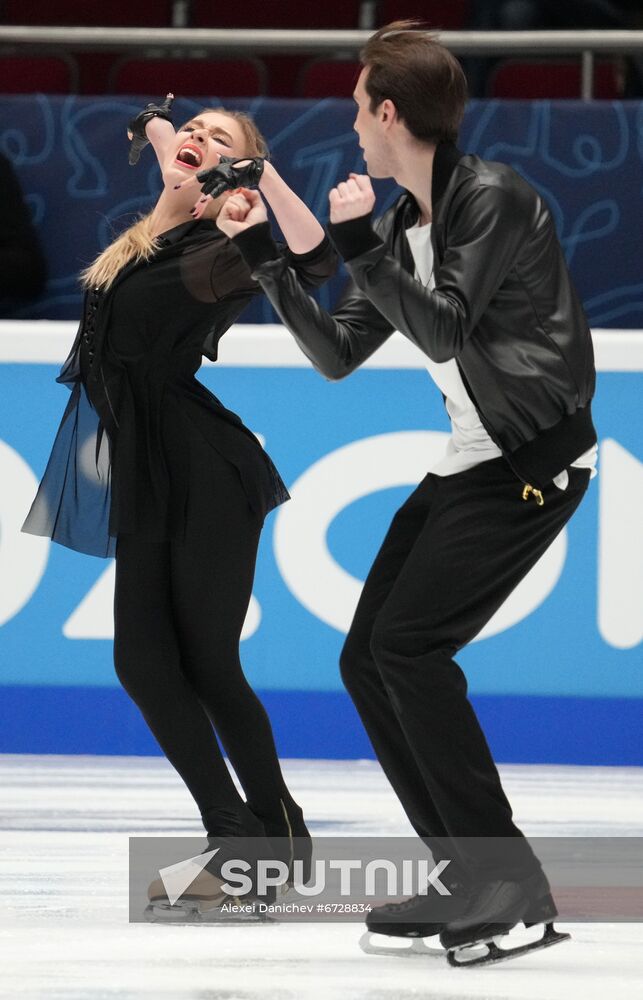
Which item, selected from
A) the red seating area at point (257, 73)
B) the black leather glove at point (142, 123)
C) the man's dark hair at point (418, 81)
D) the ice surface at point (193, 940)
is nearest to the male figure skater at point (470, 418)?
the man's dark hair at point (418, 81)

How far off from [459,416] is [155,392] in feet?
1.91

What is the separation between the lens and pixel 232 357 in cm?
404

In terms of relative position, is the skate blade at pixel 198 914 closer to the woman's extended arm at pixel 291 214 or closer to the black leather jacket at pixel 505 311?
the black leather jacket at pixel 505 311

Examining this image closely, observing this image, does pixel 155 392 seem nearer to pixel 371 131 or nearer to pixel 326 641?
A: pixel 371 131

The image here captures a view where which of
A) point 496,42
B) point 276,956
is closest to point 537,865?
point 276,956

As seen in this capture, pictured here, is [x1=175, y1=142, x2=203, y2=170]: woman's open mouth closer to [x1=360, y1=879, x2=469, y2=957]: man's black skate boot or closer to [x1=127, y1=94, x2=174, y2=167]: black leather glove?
[x1=127, y1=94, x2=174, y2=167]: black leather glove

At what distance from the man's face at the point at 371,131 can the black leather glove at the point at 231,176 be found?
0.17m

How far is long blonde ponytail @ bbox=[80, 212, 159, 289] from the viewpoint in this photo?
9.00 feet

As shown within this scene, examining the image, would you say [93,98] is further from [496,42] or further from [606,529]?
[606,529]

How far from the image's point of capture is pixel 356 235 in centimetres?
221

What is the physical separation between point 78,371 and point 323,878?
3.48ft

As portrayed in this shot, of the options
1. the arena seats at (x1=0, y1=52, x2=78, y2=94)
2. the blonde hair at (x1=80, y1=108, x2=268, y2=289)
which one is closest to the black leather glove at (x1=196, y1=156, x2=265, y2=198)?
the blonde hair at (x1=80, y1=108, x2=268, y2=289)

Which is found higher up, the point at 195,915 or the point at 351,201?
the point at 351,201

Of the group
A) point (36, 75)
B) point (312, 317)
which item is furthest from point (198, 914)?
point (36, 75)
